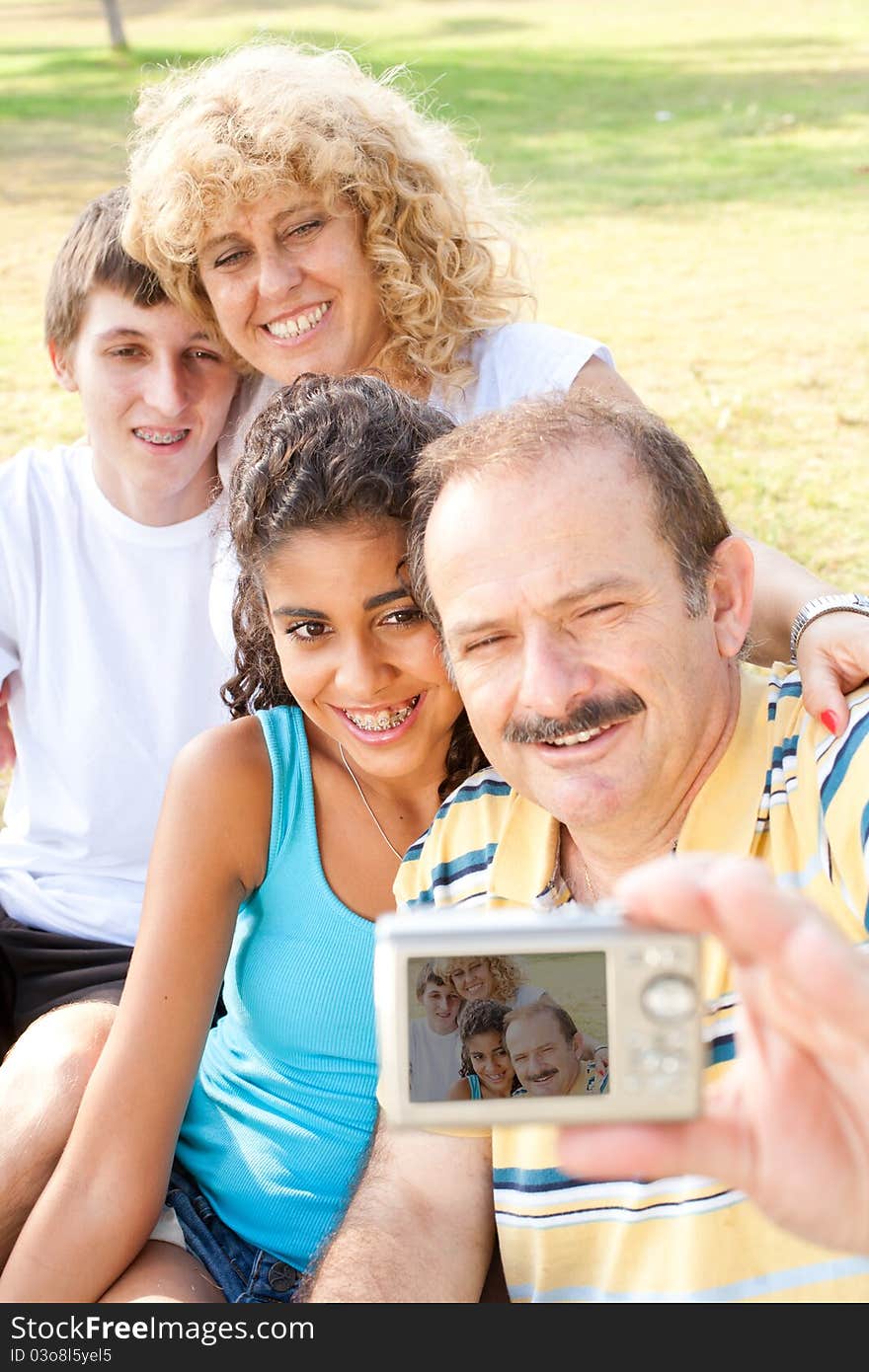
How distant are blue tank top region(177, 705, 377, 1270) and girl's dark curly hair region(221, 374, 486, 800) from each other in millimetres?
297

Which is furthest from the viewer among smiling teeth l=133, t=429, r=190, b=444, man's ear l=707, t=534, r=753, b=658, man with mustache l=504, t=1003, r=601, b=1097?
smiling teeth l=133, t=429, r=190, b=444

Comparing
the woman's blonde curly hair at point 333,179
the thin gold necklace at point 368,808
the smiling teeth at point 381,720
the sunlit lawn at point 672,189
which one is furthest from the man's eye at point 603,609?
the sunlit lawn at point 672,189

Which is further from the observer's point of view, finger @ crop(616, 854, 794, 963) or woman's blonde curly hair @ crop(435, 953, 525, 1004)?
woman's blonde curly hair @ crop(435, 953, 525, 1004)

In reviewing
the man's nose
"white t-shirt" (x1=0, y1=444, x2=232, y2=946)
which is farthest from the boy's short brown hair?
the man's nose

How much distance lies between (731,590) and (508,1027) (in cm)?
81

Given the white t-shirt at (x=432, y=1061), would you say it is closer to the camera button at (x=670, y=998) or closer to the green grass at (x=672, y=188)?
the camera button at (x=670, y=998)

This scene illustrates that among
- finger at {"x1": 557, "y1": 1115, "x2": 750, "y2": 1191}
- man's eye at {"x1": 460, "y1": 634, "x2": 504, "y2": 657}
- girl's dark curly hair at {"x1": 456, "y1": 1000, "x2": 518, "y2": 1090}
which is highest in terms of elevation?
man's eye at {"x1": 460, "y1": 634, "x2": 504, "y2": 657}

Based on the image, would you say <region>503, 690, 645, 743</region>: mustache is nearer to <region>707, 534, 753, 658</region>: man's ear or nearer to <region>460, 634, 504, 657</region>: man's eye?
<region>460, 634, 504, 657</region>: man's eye

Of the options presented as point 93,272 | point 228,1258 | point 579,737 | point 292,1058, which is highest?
point 93,272

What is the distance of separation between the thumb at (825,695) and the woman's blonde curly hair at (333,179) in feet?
4.92

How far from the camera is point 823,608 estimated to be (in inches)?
106

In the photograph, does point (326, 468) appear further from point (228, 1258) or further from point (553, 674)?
point (228, 1258)

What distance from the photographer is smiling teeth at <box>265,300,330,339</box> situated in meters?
3.67

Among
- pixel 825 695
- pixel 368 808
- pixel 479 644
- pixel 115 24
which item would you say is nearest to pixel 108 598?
pixel 368 808
